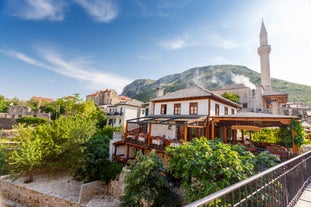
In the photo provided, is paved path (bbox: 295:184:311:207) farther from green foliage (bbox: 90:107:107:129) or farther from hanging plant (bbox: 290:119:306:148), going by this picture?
green foliage (bbox: 90:107:107:129)

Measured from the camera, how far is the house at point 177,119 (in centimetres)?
1438

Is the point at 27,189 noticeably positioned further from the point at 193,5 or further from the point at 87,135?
the point at 193,5

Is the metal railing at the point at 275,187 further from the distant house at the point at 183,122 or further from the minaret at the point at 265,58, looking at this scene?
the minaret at the point at 265,58

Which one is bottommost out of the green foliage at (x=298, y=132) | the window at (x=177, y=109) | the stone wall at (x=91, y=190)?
the stone wall at (x=91, y=190)

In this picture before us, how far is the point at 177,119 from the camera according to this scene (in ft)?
49.3

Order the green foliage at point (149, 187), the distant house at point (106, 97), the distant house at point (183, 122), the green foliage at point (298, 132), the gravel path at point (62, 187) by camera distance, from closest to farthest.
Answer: the green foliage at point (149, 187)
the green foliage at point (298, 132)
the gravel path at point (62, 187)
the distant house at point (183, 122)
the distant house at point (106, 97)

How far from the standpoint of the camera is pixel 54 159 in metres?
17.5

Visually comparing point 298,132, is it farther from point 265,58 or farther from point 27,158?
point 265,58

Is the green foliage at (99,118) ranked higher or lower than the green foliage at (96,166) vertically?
higher

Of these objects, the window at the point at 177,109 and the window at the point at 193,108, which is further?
the window at the point at 177,109

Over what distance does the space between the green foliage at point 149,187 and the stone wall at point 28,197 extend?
662 cm

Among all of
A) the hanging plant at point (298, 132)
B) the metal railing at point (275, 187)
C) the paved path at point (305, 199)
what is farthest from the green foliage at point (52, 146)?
the hanging plant at point (298, 132)

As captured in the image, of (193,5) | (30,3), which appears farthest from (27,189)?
(193,5)

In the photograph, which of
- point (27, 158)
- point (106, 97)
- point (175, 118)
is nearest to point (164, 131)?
point (175, 118)
